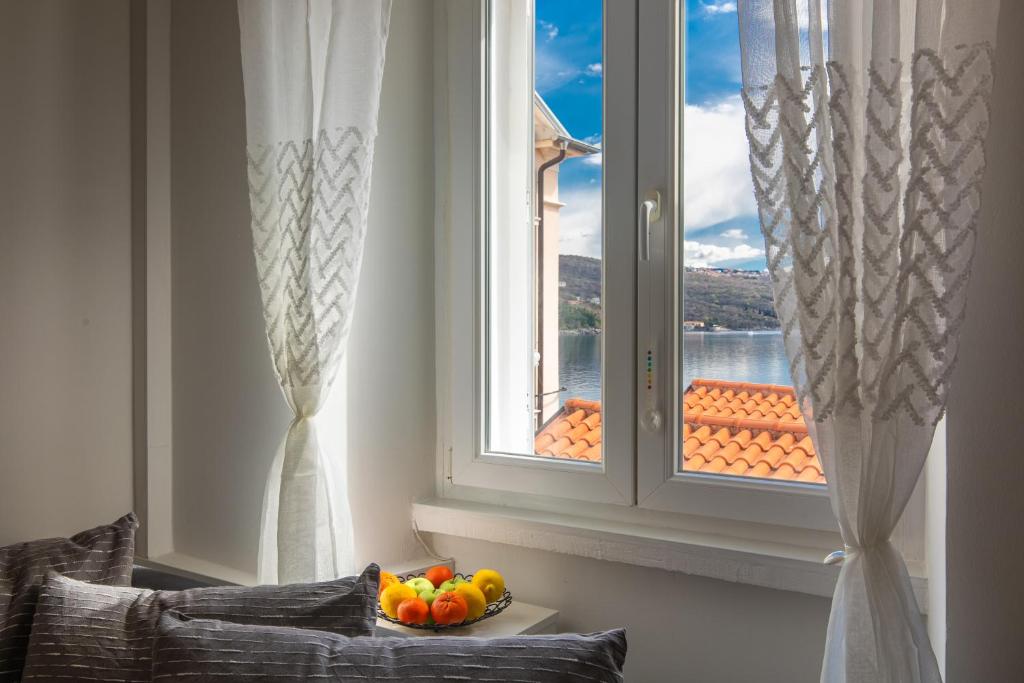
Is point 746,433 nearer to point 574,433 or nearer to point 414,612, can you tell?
point 574,433

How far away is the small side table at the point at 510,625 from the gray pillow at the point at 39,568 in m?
0.53

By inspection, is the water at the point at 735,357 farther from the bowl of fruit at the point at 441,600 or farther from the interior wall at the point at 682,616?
the bowl of fruit at the point at 441,600

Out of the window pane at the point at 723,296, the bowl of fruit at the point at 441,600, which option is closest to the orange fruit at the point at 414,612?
the bowl of fruit at the point at 441,600

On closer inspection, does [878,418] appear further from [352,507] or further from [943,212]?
[352,507]

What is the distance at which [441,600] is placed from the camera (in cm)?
178

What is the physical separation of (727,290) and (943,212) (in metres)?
0.62

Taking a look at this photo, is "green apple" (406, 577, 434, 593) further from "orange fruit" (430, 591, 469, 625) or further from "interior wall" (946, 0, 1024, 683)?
"interior wall" (946, 0, 1024, 683)

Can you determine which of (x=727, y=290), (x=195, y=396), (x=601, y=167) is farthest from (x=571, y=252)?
(x=195, y=396)

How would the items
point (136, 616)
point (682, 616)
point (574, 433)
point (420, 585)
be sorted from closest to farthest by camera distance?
point (136, 616) < point (682, 616) < point (420, 585) < point (574, 433)

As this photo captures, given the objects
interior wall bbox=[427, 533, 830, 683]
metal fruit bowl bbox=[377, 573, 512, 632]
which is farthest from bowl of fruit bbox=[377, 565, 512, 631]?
interior wall bbox=[427, 533, 830, 683]

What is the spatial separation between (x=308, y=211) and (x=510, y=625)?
3.20ft

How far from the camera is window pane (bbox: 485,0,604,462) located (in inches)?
78.0

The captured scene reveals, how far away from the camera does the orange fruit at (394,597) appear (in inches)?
71.7

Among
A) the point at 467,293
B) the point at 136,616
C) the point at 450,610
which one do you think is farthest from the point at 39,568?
the point at 467,293
